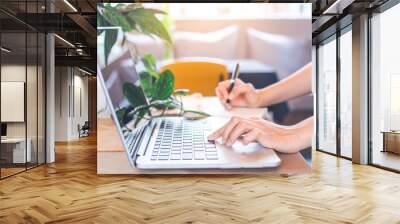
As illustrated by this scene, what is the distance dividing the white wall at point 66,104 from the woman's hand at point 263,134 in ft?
34.1

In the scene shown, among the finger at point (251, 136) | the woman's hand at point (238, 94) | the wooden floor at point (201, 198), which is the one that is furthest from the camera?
the woman's hand at point (238, 94)

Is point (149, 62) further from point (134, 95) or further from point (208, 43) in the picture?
point (208, 43)

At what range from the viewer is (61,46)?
1129 centimetres

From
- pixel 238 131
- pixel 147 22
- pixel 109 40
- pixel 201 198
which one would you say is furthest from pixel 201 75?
pixel 201 198

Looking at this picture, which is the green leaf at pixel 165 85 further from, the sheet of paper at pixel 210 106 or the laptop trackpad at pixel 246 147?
the laptop trackpad at pixel 246 147

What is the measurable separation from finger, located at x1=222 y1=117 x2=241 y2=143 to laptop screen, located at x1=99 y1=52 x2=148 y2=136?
128 centimetres

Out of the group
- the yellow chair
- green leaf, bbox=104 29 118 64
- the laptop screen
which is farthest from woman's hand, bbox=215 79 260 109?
green leaf, bbox=104 29 118 64

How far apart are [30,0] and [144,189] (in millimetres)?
4038

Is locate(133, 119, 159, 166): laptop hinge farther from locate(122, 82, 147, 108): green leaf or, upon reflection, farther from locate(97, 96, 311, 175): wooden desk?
locate(122, 82, 147, 108): green leaf

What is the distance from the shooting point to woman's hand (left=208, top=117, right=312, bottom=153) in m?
6.16

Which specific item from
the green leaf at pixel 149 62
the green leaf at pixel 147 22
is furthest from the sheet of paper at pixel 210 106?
the green leaf at pixel 147 22

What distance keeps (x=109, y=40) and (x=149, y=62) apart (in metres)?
0.73

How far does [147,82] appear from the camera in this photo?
6.19m

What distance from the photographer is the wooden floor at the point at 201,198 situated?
3.83 m
